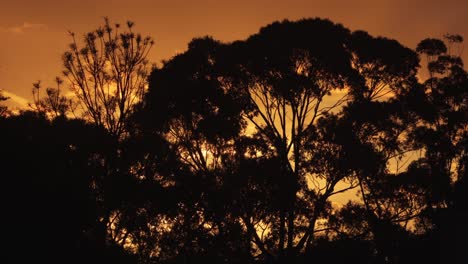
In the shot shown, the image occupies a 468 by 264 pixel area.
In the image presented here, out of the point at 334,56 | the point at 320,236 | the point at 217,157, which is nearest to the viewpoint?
the point at 334,56

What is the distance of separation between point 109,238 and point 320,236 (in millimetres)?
13163

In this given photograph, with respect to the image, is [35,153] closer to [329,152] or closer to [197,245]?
[197,245]

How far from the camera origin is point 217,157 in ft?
79.3

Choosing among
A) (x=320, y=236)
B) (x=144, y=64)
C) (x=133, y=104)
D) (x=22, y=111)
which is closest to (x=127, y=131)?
(x=133, y=104)

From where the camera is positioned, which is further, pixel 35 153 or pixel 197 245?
pixel 197 245

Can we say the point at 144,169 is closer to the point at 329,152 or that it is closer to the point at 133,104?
the point at 133,104

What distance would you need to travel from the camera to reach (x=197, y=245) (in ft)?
76.4

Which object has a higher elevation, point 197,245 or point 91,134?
point 91,134

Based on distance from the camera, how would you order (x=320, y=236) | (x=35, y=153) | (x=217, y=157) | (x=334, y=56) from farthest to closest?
(x=320, y=236) < (x=217, y=157) < (x=334, y=56) < (x=35, y=153)

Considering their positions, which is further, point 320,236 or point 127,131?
point 320,236

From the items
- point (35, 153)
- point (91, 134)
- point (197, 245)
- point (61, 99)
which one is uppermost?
point (61, 99)

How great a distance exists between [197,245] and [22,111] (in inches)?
473

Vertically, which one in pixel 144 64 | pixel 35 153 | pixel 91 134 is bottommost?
pixel 35 153

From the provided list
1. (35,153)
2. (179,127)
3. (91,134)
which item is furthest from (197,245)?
(35,153)
